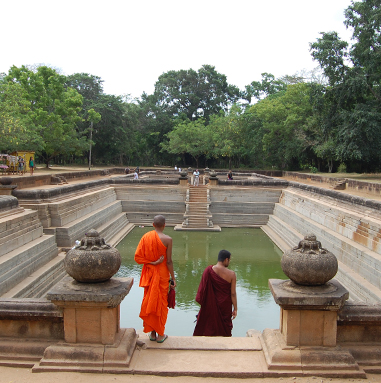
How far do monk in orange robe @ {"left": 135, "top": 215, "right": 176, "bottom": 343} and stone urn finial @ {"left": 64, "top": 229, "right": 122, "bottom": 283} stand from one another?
1.61 ft

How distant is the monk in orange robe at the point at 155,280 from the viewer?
3910 millimetres

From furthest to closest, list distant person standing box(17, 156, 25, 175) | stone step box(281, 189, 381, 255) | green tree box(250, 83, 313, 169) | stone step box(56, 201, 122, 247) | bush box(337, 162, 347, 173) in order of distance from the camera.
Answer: green tree box(250, 83, 313, 169) < bush box(337, 162, 347, 173) < distant person standing box(17, 156, 25, 175) < stone step box(56, 201, 122, 247) < stone step box(281, 189, 381, 255)

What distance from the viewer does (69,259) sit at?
11.2 ft

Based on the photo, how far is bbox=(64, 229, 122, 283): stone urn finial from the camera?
11.1 ft

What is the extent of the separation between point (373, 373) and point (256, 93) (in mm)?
52938

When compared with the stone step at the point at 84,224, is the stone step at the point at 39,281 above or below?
below

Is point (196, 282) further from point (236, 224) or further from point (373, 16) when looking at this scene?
point (373, 16)

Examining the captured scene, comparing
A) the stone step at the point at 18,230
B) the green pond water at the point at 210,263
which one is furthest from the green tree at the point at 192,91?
the stone step at the point at 18,230

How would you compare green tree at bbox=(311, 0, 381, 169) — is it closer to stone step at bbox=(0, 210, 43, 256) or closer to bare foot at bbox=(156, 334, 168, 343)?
stone step at bbox=(0, 210, 43, 256)

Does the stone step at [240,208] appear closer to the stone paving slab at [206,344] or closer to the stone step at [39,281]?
the stone step at [39,281]

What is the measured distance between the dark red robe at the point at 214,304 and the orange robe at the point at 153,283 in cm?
66

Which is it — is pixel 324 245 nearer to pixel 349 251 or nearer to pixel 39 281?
pixel 349 251

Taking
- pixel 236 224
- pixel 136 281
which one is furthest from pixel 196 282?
pixel 236 224

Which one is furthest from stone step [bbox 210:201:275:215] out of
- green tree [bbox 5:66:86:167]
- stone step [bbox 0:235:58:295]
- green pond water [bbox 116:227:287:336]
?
green tree [bbox 5:66:86:167]
